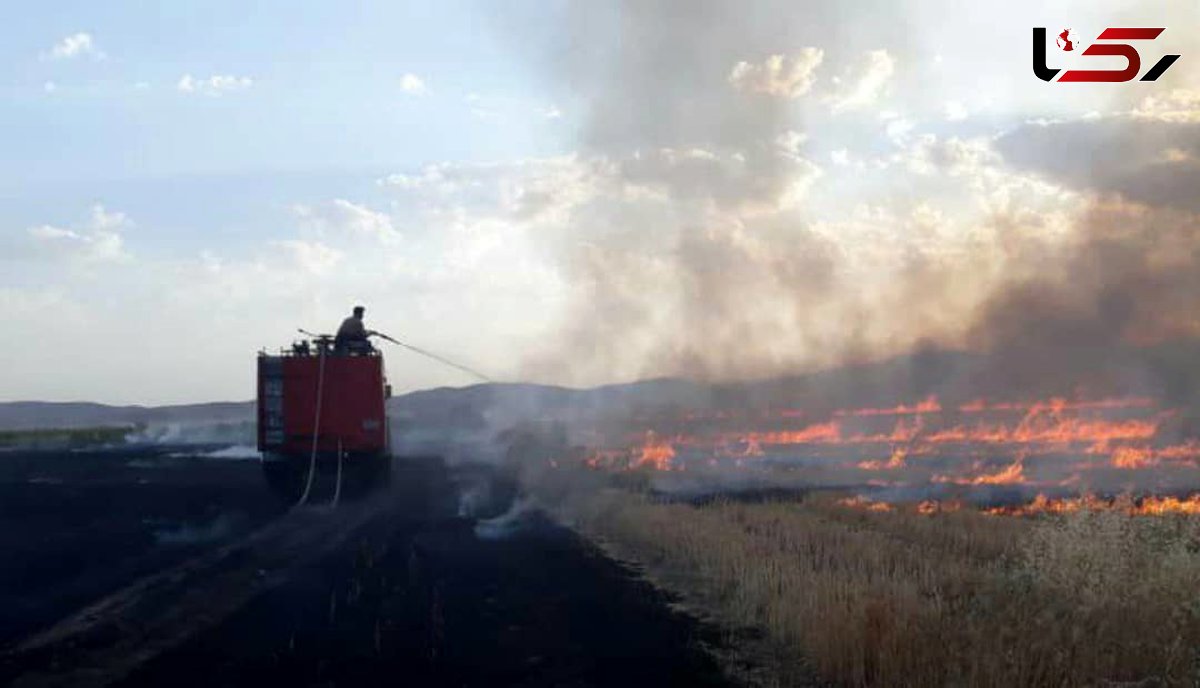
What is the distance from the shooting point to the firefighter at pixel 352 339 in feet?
95.2

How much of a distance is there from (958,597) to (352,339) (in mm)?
19572

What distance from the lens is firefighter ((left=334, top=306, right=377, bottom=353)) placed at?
2903 centimetres

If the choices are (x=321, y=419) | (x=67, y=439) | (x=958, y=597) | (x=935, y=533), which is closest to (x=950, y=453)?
(x=935, y=533)

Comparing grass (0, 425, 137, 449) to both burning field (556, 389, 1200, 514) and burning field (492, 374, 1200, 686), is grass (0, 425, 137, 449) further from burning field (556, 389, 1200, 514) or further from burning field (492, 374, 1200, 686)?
burning field (492, 374, 1200, 686)

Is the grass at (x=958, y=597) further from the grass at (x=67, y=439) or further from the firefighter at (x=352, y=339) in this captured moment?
the grass at (x=67, y=439)

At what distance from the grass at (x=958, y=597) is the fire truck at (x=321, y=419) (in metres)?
10.6

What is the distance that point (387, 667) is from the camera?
1118cm

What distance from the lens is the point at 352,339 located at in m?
29.1

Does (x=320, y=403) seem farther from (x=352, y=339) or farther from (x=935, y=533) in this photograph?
(x=935, y=533)

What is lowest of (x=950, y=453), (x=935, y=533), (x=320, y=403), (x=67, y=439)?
(x=935, y=533)

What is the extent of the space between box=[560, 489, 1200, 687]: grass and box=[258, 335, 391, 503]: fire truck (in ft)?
34.8

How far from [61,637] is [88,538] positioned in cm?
1062

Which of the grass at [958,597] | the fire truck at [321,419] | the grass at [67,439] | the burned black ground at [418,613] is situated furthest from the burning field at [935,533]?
the grass at [67,439]

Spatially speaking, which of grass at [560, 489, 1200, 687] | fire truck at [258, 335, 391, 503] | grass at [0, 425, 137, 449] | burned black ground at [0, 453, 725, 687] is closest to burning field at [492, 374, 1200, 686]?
grass at [560, 489, 1200, 687]
